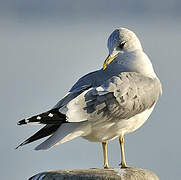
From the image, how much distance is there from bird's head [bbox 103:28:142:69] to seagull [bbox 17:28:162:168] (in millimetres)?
13

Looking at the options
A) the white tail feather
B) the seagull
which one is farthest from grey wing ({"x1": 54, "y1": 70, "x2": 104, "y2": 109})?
the white tail feather

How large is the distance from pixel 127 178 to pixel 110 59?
2.06 metres

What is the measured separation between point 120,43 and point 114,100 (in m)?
1.02

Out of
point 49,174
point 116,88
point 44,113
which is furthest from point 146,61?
point 49,174

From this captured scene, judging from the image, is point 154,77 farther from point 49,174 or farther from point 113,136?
point 49,174

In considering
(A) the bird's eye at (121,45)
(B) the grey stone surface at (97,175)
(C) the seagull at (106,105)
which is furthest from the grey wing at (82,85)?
(B) the grey stone surface at (97,175)

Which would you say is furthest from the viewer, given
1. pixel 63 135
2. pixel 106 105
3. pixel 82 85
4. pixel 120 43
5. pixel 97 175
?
pixel 120 43

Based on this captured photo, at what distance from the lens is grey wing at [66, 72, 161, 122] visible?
842cm

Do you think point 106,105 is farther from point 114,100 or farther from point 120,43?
point 120,43

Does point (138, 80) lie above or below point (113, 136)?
above

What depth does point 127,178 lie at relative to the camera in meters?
7.58

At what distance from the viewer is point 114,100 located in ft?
28.1

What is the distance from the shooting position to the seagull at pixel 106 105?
8242 millimetres

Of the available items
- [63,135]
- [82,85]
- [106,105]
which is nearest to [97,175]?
[63,135]
